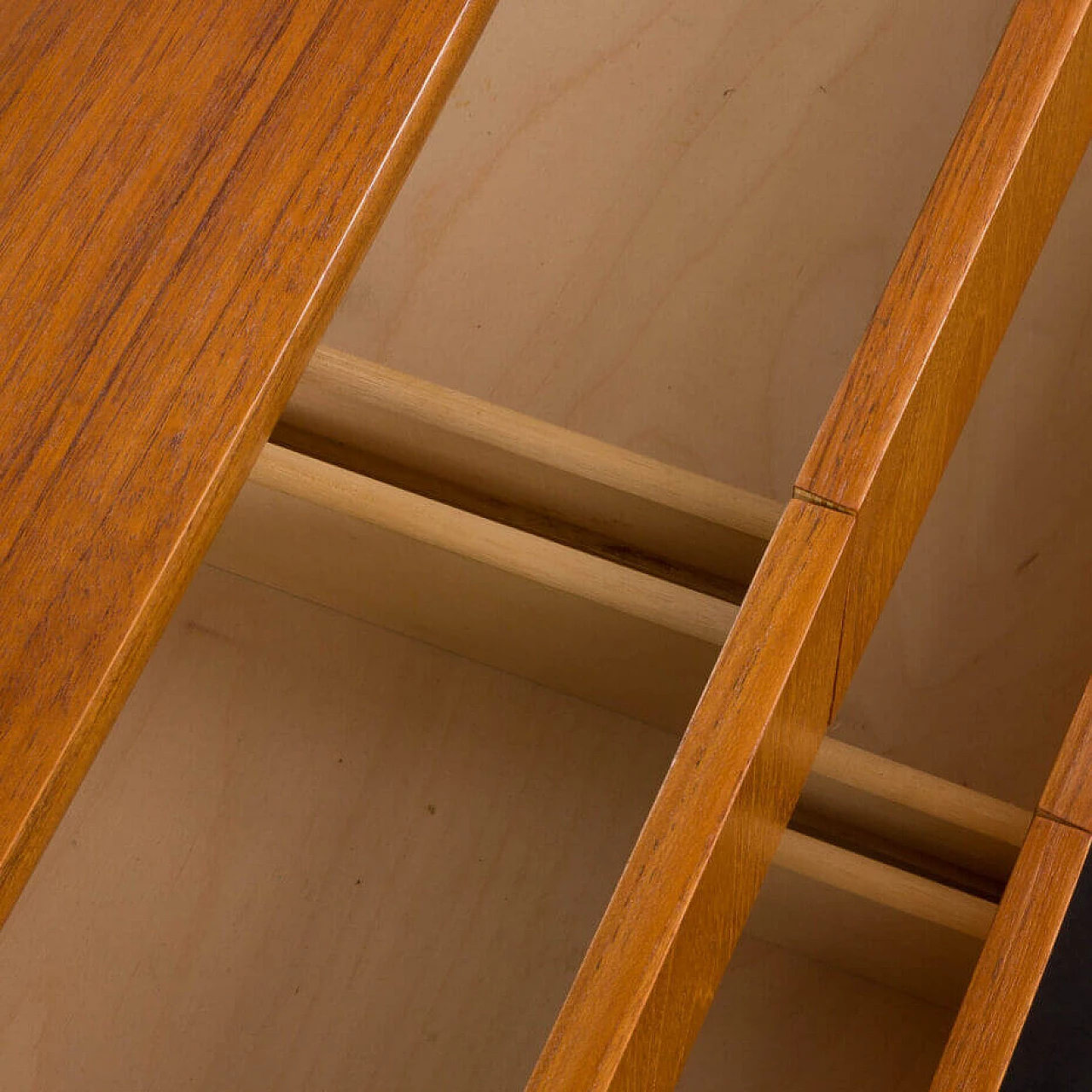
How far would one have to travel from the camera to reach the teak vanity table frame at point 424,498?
47 cm

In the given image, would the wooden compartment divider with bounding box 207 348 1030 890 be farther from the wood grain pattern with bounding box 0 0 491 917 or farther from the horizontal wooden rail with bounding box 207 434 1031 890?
the wood grain pattern with bounding box 0 0 491 917

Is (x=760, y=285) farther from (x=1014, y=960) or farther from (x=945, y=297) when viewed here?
(x=1014, y=960)

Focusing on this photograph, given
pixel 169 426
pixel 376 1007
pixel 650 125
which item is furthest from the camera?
pixel 650 125

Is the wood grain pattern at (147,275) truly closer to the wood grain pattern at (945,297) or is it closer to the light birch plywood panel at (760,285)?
the wood grain pattern at (945,297)

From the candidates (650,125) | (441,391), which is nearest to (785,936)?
(441,391)

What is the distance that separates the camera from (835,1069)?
2.48 feet

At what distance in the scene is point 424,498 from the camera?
0.70m

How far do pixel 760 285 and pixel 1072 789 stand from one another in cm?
50

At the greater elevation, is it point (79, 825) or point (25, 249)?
point (25, 249)

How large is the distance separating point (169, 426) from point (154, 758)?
1.32 feet

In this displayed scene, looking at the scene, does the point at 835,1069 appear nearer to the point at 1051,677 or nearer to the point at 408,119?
the point at 1051,677

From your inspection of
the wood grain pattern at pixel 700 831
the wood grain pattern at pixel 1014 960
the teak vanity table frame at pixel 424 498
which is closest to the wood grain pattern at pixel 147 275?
the teak vanity table frame at pixel 424 498

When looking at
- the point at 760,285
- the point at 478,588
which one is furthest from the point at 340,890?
the point at 760,285

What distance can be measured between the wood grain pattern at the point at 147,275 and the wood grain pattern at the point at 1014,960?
32cm
